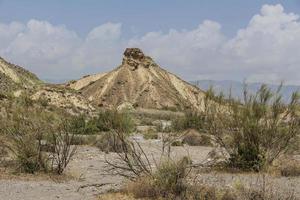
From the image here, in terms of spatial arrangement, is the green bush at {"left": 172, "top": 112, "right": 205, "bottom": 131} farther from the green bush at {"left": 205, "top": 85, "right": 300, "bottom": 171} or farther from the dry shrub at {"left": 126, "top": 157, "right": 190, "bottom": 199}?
the dry shrub at {"left": 126, "top": 157, "right": 190, "bottom": 199}

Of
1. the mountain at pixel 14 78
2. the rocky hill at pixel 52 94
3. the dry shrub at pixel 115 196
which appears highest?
the mountain at pixel 14 78

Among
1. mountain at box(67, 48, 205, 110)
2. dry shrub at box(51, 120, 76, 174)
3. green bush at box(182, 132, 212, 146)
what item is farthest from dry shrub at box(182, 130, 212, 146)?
mountain at box(67, 48, 205, 110)

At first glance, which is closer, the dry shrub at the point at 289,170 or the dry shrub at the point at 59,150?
the dry shrub at the point at 289,170

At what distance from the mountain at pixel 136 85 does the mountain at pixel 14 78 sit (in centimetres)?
877

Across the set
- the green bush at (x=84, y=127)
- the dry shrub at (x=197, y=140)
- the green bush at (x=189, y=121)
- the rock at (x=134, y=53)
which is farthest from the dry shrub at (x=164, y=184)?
the rock at (x=134, y=53)

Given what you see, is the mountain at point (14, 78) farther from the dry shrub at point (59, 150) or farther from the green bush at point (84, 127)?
the dry shrub at point (59, 150)

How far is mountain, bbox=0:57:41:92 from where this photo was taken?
58031mm

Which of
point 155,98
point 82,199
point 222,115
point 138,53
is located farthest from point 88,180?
point 138,53

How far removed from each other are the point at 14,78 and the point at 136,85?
19.5 m

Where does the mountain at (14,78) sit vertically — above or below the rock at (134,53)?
below

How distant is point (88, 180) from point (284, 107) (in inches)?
245

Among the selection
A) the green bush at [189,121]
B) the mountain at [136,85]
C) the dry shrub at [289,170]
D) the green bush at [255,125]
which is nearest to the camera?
the dry shrub at [289,170]

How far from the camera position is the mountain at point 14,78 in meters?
58.0

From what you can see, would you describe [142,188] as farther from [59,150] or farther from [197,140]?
[197,140]
